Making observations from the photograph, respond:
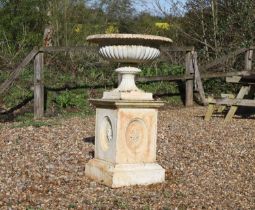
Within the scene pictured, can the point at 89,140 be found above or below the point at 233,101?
below

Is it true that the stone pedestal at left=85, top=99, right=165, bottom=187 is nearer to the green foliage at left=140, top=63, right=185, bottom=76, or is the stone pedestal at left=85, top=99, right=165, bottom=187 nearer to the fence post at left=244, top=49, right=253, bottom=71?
the fence post at left=244, top=49, right=253, bottom=71

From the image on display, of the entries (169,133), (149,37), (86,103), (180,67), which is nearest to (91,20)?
(180,67)

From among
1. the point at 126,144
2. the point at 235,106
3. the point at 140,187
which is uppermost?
the point at 235,106

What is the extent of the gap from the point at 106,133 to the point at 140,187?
2.15 ft

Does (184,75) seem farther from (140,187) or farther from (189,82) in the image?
(140,187)

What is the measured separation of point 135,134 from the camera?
5.65 m

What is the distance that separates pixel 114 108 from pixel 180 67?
26.1 feet

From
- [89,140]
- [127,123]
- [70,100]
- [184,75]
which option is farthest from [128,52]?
[184,75]

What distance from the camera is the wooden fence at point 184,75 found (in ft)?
33.8

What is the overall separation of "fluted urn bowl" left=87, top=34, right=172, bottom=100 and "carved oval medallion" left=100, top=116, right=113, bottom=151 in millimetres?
253

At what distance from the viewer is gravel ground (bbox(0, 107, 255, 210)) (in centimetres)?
501

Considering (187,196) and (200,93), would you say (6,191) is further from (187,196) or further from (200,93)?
(200,93)

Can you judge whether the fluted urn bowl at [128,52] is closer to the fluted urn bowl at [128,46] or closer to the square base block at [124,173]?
the fluted urn bowl at [128,46]

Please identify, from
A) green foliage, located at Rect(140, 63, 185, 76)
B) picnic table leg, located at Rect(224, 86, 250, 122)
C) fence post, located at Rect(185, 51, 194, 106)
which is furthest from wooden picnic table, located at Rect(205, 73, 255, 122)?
green foliage, located at Rect(140, 63, 185, 76)
